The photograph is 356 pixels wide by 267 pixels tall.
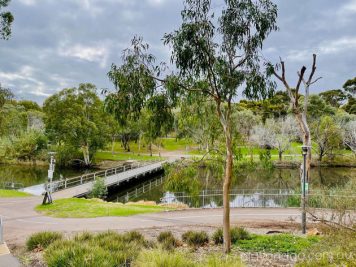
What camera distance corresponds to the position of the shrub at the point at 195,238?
38.9ft

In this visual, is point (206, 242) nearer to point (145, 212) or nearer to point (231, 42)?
point (231, 42)

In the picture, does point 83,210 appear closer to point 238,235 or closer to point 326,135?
point 238,235

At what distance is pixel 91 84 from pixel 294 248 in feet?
147

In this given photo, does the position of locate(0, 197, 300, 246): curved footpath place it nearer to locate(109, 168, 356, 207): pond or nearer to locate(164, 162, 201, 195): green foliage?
locate(164, 162, 201, 195): green foliage

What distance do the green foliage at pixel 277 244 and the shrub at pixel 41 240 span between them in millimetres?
6093

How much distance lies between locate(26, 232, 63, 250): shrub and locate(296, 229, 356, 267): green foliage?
26.2 feet

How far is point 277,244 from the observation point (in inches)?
442

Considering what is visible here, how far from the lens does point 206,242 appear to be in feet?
39.7

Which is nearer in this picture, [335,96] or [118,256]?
[118,256]

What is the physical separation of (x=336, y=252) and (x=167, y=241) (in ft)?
20.2

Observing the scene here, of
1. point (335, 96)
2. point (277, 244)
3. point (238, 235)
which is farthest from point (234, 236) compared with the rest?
point (335, 96)

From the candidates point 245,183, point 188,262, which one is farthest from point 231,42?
point 245,183

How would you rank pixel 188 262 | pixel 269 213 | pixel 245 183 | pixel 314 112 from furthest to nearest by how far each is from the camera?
pixel 314 112 < pixel 245 183 < pixel 269 213 < pixel 188 262

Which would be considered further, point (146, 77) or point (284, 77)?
point (284, 77)
